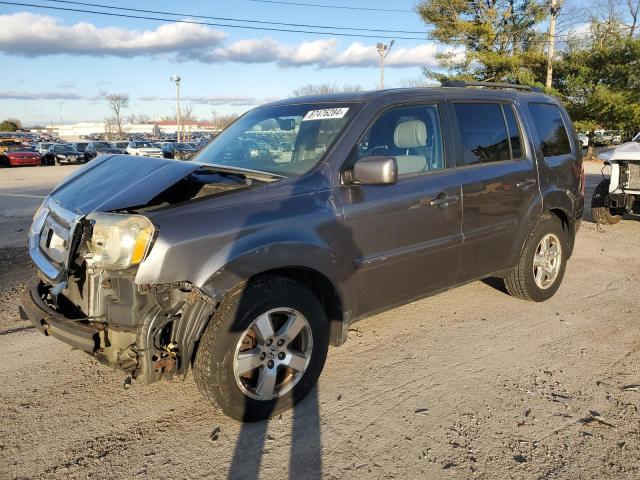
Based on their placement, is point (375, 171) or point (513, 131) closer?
point (375, 171)

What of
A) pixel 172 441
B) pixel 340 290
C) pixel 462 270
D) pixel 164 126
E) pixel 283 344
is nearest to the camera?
pixel 172 441

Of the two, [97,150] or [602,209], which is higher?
[97,150]

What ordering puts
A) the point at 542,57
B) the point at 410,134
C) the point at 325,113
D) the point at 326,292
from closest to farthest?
the point at 326,292, the point at 325,113, the point at 410,134, the point at 542,57

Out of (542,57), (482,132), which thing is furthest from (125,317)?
(542,57)

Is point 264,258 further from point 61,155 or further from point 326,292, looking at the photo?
point 61,155

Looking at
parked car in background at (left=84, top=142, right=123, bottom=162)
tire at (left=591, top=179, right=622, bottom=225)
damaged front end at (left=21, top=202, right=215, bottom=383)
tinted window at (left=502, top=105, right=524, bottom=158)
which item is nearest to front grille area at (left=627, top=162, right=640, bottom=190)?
tire at (left=591, top=179, right=622, bottom=225)

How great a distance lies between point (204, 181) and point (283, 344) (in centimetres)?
113

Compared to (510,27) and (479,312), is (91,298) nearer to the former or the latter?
(479,312)

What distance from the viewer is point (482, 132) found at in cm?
439

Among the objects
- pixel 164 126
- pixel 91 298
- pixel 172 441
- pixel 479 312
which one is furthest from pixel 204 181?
pixel 164 126

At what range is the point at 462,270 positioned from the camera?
424 centimetres

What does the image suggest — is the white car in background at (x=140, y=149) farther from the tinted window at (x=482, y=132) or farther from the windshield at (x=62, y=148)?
the tinted window at (x=482, y=132)

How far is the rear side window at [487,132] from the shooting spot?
4.22 m

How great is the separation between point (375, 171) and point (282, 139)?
981 millimetres
